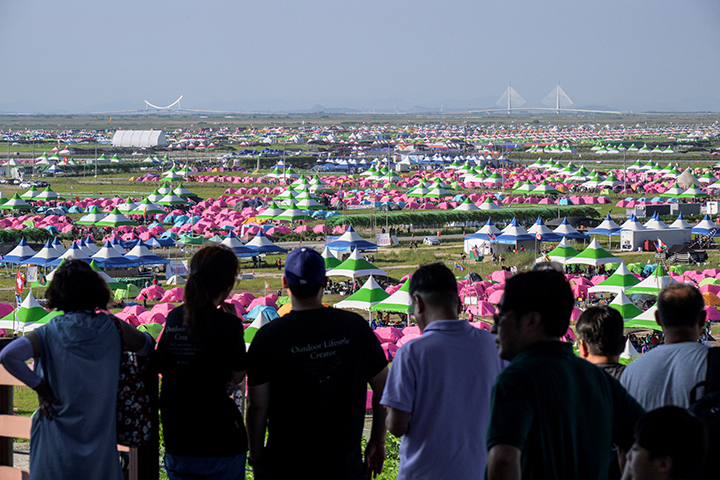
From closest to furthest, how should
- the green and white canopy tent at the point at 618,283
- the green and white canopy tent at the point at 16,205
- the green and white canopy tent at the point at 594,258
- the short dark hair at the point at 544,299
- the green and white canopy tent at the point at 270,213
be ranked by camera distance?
the short dark hair at the point at 544,299 → the green and white canopy tent at the point at 618,283 → the green and white canopy tent at the point at 594,258 → the green and white canopy tent at the point at 270,213 → the green and white canopy tent at the point at 16,205

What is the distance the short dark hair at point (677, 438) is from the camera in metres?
2.32

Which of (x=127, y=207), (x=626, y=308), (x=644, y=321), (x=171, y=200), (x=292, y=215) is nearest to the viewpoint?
(x=644, y=321)

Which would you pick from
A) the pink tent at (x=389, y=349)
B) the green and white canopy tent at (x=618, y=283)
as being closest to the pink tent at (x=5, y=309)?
the pink tent at (x=389, y=349)

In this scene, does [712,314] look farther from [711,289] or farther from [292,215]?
[292,215]

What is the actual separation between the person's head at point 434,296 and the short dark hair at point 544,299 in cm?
76

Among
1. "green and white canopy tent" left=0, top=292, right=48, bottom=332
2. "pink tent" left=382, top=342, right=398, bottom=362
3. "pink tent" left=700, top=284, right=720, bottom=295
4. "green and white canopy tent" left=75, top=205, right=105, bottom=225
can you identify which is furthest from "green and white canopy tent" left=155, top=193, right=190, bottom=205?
"pink tent" left=382, top=342, right=398, bottom=362

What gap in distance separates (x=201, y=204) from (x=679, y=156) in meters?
80.5

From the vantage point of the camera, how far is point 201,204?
50.1 m

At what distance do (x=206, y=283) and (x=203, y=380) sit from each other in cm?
42

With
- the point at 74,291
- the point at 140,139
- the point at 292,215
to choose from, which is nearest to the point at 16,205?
the point at 292,215

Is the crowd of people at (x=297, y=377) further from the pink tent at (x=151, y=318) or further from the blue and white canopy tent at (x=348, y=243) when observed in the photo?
the blue and white canopy tent at (x=348, y=243)

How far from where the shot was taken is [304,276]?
11.5 feet

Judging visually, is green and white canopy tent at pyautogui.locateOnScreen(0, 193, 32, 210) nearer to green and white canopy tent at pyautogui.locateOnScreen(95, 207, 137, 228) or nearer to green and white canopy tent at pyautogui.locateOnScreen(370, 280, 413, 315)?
green and white canopy tent at pyautogui.locateOnScreen(95, 207, 137, 228)

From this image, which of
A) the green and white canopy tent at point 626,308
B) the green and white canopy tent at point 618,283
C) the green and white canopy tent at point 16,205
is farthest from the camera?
the green and white canopy tent at point 16,205
